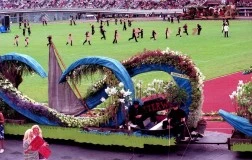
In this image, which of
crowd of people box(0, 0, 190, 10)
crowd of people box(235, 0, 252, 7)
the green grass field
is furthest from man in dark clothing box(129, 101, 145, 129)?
crowd of people box(0, 0, 190, 10)

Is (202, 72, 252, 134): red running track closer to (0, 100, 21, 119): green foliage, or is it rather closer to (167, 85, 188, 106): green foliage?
(167, 85, 188, 106): green foliage

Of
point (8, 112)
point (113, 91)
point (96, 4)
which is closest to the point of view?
point (113, 91)

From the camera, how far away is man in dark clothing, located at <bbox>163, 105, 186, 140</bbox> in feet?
53.0

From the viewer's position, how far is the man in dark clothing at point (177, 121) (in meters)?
16.1

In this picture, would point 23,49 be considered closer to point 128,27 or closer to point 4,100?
point 128,27

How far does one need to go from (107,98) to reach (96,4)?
84.1 meters

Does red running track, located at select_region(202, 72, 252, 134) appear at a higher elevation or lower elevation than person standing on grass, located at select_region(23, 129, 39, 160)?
lower

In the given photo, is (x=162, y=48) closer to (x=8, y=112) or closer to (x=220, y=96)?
(x=220, y=96)

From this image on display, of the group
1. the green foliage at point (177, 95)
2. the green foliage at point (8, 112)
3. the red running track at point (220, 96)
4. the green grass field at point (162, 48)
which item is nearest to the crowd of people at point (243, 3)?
the green grass field at point (162, 48)

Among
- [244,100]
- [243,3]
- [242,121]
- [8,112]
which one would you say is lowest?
[8,112]

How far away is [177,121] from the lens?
53.2ft

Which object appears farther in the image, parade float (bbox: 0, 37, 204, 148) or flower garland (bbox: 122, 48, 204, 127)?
flower garland (bbox: 122, 48, 204, 127)

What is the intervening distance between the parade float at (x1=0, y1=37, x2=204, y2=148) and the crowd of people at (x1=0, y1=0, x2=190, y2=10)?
2880 inches

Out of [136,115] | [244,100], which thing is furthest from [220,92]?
[136,115]
